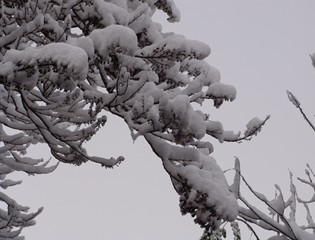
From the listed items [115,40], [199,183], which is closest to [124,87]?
[115,40]

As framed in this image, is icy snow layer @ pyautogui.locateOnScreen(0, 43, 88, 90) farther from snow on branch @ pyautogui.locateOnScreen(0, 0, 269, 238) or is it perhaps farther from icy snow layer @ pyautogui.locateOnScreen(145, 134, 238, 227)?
icy snow layer @ pyautogui.locateOnScreen(145, 134, 238, 227)

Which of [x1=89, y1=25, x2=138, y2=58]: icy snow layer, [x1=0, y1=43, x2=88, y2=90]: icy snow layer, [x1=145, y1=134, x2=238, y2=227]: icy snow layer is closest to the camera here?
[x1=0, y1=43, x2=88, y2=90]: icy snow layer

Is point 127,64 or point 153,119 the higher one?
point 127,64

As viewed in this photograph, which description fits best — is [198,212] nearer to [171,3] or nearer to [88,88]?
[88,88]

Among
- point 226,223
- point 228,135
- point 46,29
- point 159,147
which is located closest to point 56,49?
point 46,29

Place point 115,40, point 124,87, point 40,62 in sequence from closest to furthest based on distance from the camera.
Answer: point 40,62 → point 115,40 → point 124,87

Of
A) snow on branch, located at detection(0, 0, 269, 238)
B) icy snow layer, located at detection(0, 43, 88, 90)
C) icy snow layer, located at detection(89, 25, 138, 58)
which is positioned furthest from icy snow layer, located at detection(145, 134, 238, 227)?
icy snow layer, located at detection(0, 43, 88, 90)

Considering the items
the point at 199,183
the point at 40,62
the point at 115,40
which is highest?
the point at 115,40

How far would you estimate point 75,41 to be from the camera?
120 inches

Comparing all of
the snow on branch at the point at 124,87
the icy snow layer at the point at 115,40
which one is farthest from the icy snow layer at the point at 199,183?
the icy snow layer at the point at 115,40

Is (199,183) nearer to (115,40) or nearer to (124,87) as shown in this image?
(124,87)

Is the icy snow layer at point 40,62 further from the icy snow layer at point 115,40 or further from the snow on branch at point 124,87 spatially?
the icy snow layer at point 115,40

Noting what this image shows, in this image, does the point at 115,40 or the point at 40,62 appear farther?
the point at 115,40

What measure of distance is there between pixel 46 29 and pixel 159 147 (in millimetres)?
1362
